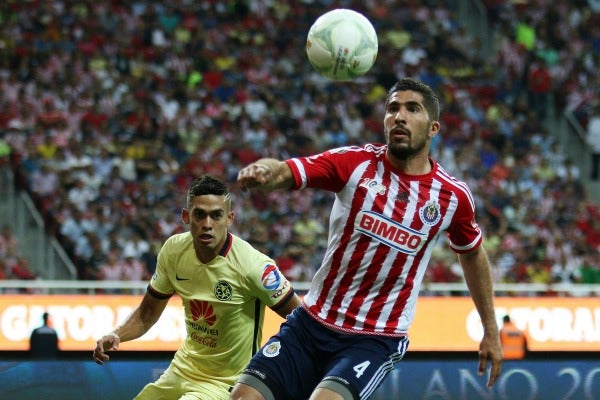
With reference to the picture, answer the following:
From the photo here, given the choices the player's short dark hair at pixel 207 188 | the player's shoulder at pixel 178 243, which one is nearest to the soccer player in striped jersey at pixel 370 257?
the player's short dark hair at pixel 207 188

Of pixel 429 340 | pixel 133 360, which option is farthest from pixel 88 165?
pixel 133 360

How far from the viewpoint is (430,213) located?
19.1 feet

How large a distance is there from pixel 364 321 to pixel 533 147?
14.0 m

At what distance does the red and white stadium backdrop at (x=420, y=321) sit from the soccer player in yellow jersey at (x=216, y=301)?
216 inches

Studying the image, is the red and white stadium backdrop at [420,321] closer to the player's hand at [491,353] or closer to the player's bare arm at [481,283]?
the player's bare arm at [481,283]

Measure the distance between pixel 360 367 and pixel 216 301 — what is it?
4.24 ft

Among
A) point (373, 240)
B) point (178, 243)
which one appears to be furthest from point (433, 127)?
point (178, 243)

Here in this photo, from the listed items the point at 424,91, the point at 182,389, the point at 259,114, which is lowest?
the point at 182,389

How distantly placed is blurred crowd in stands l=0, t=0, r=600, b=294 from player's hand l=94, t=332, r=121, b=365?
27.6ft

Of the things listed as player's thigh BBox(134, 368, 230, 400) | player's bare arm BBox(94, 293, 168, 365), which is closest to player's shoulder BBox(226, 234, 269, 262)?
player's bare arm BBox(94, 293, 168, 365)

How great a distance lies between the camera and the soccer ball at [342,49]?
6.62 m

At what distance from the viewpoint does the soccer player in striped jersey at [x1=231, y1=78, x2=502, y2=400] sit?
5.68 metres

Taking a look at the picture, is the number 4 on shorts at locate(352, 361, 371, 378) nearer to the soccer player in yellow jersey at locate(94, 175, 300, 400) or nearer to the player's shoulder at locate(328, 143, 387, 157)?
the player's shoulder at locate(328, 143, 387, 157)

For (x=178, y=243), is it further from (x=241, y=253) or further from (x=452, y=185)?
(x=452, y=185)
